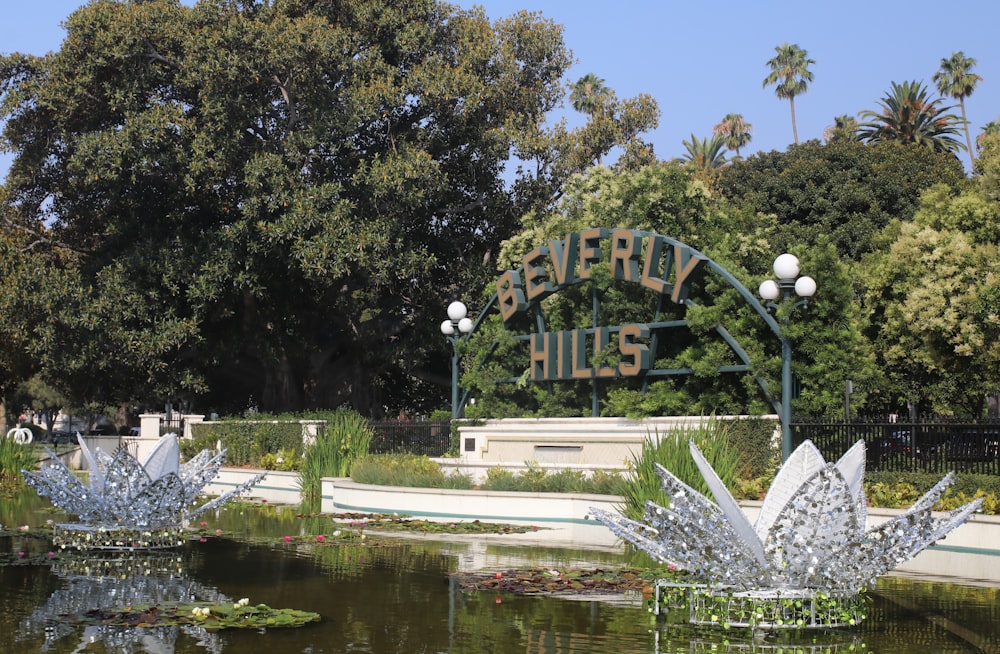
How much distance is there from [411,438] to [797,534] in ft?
63.3

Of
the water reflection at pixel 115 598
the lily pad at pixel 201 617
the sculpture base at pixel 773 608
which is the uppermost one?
the sculpture base at pixel 773 608

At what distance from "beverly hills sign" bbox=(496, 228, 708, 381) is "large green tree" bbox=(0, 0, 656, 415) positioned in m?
7.90

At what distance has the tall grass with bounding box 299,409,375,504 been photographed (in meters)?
26.4

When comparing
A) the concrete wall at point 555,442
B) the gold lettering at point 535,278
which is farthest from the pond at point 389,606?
the gold lettering at point 535,278

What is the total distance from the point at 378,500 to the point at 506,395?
6.86 m

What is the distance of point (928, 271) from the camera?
2856cm

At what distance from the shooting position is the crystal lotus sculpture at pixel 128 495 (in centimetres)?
1526

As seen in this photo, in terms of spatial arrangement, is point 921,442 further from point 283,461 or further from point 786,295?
point 283,461

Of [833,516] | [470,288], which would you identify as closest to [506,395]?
[470,288]

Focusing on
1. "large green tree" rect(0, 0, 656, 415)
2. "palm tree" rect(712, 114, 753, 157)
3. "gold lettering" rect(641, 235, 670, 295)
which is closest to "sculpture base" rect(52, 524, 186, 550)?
"gold lettering" rect(641, 235, 670, 295)

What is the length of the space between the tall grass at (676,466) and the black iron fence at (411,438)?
10.2 m

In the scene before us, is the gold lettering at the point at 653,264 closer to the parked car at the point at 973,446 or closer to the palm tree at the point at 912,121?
the parked car at the point at 973,446

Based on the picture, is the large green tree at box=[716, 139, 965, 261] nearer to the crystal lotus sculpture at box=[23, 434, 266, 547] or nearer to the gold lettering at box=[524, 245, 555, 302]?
the gold lettering at box=[524, 245, 555, 302]

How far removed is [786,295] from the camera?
69.4ft
